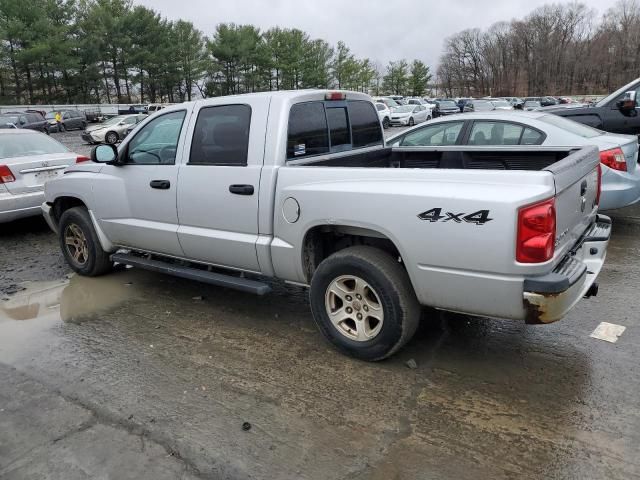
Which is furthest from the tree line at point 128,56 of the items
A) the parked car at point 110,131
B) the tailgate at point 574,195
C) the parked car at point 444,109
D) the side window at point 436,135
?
the tailgate at point 574,195

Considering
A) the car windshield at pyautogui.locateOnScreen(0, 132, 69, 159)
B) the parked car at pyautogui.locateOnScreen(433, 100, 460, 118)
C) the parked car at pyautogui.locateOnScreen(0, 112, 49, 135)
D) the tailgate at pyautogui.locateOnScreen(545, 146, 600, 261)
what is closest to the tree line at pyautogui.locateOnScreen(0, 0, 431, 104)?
the parked car at pyautogui.locateOnScreen(0, 112, 49, 135)

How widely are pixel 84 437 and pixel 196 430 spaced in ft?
2.07

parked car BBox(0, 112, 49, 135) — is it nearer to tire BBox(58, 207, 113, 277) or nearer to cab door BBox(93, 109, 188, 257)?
tire BBox(58, 207, 113, 277)

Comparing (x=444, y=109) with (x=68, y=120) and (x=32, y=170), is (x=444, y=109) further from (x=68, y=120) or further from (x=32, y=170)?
(x=32, y=170)

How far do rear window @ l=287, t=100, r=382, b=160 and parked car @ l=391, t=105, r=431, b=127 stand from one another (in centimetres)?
3052

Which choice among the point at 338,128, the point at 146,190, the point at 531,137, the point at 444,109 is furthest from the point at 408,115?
the point at 146,190

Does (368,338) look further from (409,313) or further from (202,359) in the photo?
(202,359)

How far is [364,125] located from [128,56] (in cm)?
5739

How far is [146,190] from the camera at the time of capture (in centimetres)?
476

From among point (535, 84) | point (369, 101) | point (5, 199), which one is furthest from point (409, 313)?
point (535, 84)

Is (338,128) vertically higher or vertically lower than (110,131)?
higher

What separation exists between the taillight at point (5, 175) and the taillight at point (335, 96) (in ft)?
16.8

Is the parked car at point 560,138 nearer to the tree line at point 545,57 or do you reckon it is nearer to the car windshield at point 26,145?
the car windshield at point 26,145

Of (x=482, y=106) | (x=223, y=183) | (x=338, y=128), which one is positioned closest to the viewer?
(x=223, y=183)
